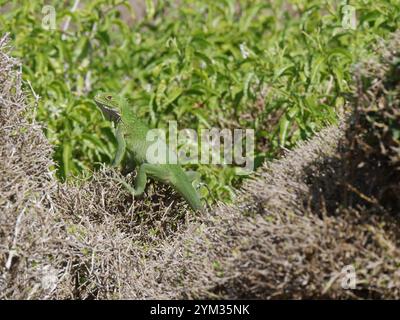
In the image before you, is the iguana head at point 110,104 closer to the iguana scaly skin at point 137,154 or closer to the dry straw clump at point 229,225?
the iguana scaly skin at point 137,154

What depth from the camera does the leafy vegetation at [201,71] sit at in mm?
6410

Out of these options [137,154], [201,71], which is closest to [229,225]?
[137,154]

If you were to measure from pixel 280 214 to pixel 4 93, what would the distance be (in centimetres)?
158

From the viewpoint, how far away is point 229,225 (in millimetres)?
4195

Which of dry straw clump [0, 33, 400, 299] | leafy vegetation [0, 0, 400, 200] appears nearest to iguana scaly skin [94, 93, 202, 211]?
dry straw clump [0, 33, 400, 299]

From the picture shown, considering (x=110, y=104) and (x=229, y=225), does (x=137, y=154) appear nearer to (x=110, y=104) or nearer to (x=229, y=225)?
(x=110, y=104)

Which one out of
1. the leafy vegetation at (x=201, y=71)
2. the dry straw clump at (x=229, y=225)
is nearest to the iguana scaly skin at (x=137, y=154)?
the dry straw clump at (x=229, y=225)

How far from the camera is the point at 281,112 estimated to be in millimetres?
6941

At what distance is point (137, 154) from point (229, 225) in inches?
51.1

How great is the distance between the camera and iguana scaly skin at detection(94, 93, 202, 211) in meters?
5.05

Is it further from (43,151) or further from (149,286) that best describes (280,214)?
(43,151)

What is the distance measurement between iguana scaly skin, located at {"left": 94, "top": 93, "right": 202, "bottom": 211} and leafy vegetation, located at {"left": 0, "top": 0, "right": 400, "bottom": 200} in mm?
439

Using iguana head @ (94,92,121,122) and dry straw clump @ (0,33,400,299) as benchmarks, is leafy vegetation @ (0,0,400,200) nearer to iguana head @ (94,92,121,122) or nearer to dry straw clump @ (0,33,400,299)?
iguana head @ (94,92,121,122)
